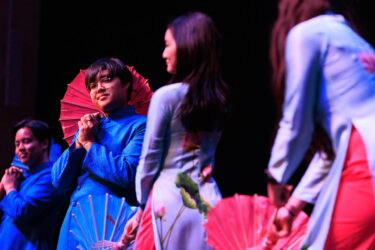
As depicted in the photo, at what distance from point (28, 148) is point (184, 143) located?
1690mm

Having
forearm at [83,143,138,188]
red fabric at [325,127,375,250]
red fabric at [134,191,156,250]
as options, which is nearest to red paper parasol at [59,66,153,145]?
forearm at [83,143,138,188]

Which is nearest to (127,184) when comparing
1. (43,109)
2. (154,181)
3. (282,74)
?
(154,181)

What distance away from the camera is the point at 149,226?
5.75 feet

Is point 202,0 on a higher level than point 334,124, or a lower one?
higher

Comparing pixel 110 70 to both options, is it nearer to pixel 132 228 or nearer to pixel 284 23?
pixel 132 228

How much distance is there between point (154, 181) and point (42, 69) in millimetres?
2601

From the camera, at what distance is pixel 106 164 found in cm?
222

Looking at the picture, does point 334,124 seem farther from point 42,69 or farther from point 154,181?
point 42,69

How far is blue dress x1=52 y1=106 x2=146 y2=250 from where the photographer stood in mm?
2238

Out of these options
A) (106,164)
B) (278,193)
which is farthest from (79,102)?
(278,193)

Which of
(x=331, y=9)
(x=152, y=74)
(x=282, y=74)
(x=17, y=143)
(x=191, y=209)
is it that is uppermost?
(x=331, y=9)

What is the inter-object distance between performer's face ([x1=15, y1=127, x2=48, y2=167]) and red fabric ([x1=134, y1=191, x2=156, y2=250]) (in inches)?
62.5

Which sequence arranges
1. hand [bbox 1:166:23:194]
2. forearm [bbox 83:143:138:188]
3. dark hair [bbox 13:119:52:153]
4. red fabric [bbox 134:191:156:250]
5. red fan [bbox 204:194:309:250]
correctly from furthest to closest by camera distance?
dark hair [bbox 13:119:52:153], hand [bbox 1:166:23:194], forearm [bbox 83:143:138:188], red fabric [bbox 134:191:156:250], red fan [bbox 204:194:309:250]

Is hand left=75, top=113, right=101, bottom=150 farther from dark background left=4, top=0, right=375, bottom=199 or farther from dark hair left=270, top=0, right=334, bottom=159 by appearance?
dark hair left=270, top=0, right=334, bottom=159
